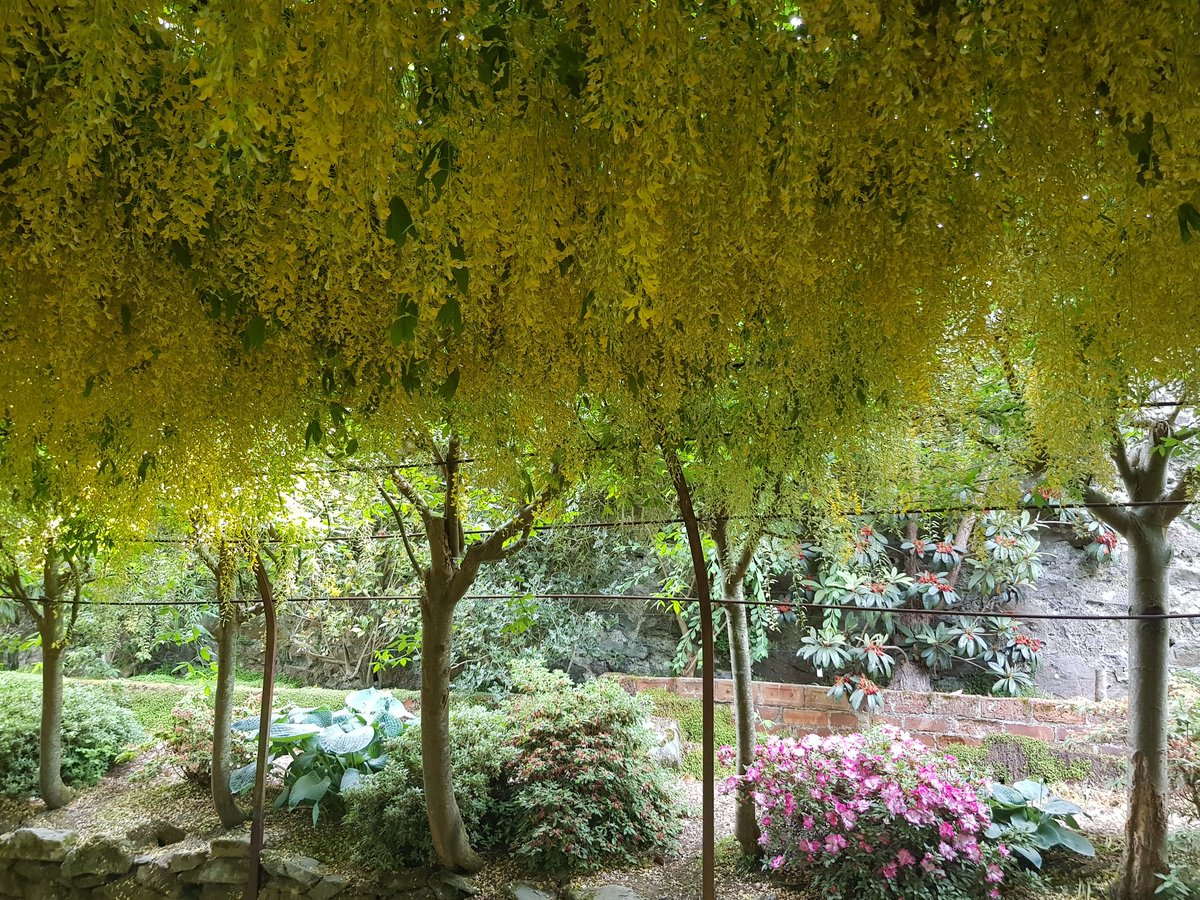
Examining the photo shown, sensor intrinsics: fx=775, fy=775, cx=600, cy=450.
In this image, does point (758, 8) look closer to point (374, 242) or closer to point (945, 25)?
point (945, 25)

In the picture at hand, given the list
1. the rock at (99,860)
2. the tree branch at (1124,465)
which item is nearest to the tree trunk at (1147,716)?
the tree branch at (1124,465)

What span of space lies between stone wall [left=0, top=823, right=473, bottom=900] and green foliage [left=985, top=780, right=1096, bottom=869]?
231 cm

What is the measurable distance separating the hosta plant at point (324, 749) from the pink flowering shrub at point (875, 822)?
2.32 metres

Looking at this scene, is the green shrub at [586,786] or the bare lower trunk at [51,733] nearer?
the green shrub at [586,786]

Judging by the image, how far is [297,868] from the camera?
3.66 m

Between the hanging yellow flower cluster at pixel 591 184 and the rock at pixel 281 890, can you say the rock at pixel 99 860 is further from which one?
the hanging yellow flower cluster at pixel 591 184

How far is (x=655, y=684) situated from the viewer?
5.70 m

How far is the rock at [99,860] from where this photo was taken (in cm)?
418

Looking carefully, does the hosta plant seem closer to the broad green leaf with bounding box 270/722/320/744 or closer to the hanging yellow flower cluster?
the broad green leaf with bounding box 270/722/320/744

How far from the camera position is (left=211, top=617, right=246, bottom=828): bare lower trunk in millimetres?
4449

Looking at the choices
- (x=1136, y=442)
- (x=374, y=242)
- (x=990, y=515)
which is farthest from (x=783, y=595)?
(x=374, y=242)

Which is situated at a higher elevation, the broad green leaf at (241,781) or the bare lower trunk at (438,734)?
the bare lower trunk at (438,734)

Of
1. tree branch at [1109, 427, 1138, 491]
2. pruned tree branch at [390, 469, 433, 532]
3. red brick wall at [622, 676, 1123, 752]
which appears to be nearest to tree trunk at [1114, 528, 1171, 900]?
tree branch at [1109, 427, 1138, 491]

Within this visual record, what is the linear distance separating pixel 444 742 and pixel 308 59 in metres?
3.06
